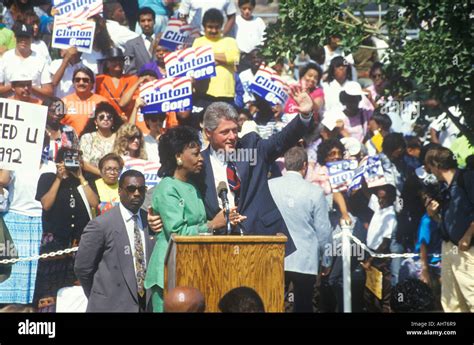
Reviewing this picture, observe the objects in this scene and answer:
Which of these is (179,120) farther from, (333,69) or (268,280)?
(268,280)

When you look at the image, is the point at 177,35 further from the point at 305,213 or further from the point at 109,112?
the point at 305,213

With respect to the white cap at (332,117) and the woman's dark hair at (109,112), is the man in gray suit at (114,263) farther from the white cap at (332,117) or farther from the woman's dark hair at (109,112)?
the white cap at (332,117)

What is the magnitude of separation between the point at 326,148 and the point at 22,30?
2.75 m

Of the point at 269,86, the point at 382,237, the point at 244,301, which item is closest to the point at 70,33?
the point at 269,86

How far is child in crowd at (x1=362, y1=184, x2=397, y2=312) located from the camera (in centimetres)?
1030

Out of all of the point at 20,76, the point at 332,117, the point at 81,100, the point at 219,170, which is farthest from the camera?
the point at 332,117

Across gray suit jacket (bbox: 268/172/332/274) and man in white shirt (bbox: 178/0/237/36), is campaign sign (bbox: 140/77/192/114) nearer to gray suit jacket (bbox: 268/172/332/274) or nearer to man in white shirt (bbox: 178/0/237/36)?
man in white shirt (bbox: 178/0/237/36)

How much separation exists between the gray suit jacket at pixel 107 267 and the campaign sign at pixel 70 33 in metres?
1.65

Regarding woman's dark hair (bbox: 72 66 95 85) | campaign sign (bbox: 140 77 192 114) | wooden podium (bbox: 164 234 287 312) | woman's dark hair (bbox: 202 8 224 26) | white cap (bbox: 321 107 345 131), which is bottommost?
wooden podium (bbox: 164 234 287 312)

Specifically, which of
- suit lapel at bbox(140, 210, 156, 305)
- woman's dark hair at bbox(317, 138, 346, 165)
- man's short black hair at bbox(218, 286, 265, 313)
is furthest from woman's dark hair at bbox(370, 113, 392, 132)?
man's short black hair at bbox(218, 286, 265, 313)

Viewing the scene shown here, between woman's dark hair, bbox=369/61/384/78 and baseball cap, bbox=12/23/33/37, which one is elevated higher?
baseball cap, bbox=12/23/33/37

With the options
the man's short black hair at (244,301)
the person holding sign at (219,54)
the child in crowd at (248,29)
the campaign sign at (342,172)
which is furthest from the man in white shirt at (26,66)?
the man's short black hair at (244,301)

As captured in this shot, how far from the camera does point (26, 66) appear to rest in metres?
10.2

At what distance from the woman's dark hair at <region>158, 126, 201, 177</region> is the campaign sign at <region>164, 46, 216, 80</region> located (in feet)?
2.87
